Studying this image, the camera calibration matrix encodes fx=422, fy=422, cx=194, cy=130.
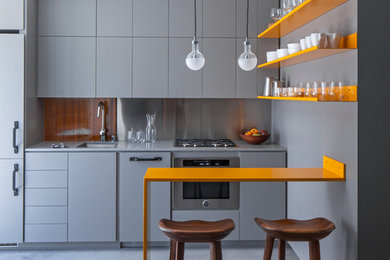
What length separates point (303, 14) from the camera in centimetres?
291

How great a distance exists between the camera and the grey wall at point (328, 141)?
2520 mm

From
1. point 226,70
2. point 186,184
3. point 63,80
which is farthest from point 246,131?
point 63,80

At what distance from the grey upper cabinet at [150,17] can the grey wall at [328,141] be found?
1.24 metres

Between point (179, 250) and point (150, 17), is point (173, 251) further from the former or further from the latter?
point (150, 17)

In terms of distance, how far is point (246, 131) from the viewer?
4.61m

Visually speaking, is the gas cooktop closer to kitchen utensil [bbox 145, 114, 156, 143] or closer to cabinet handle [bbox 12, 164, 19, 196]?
kitchen utensil [bbox 145, 114, 156, 143]

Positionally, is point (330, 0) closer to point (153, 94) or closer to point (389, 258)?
point (389, 258)

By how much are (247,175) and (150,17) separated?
86.7 inches

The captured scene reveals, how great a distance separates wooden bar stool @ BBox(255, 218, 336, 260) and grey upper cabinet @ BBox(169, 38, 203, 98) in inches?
78.1

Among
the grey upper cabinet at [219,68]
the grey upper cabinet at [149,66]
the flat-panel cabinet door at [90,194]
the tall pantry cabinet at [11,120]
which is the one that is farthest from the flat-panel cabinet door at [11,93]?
the grey upper cabinet at [219,68]

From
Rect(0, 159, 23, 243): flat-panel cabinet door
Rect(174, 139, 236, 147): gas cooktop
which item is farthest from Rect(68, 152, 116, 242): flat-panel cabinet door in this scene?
Rect(174, 139, 236, 147): gas cooktop

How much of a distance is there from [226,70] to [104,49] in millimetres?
1237

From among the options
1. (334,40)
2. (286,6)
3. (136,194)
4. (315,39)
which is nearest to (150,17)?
(286,6)

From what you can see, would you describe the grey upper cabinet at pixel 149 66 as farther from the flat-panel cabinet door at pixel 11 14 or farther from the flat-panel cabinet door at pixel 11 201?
the flat-panel cabinet door at pixel 11 201
